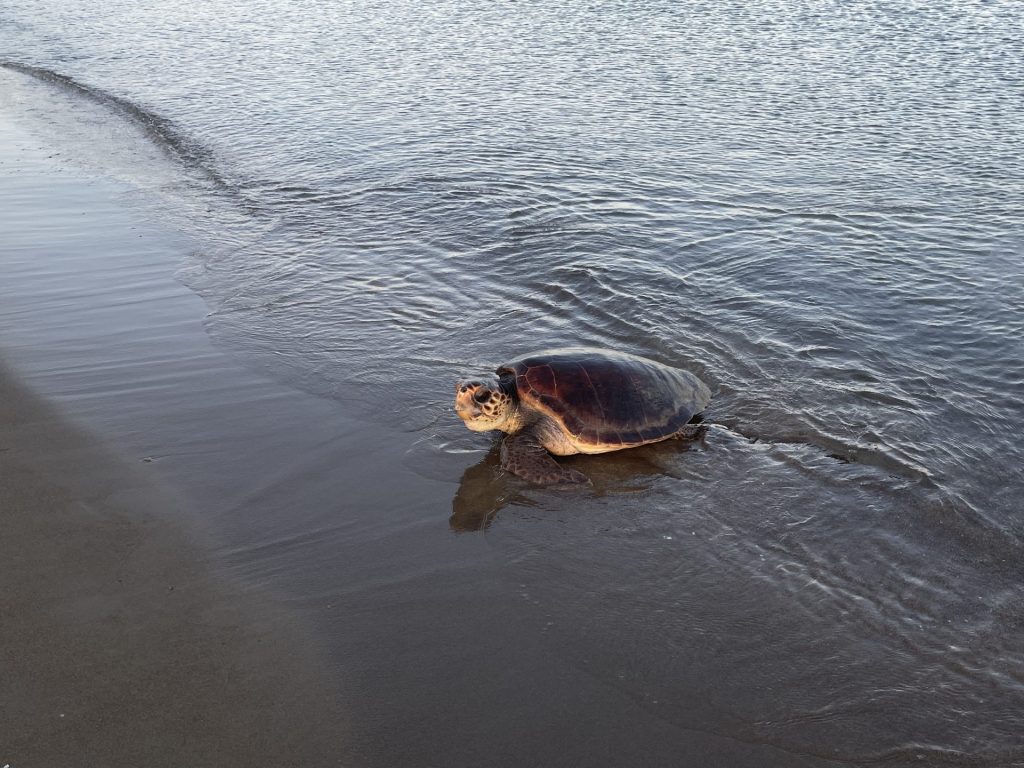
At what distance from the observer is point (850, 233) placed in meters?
10.1

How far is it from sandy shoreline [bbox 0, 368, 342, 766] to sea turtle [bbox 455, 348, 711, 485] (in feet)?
6.98

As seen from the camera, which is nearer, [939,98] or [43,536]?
[43,536]

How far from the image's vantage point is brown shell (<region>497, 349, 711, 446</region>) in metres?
6.18

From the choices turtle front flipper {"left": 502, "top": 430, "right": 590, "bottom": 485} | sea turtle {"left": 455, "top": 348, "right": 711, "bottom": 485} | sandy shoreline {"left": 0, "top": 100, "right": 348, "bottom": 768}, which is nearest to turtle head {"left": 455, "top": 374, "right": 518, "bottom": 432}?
sea turtle {"left": 455, "top": 348, "right": 711, "bottom": 485}

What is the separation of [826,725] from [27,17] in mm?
34209

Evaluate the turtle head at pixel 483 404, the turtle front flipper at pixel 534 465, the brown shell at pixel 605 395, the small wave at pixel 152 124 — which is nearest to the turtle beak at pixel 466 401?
the turtle head at pixel 483 404

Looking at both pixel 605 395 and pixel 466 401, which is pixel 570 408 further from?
pixel 466 401

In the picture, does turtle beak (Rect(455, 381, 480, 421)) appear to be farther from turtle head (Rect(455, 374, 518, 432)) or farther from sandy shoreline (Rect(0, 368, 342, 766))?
sandy shoreline (Rect(0, 368, 342, 766))

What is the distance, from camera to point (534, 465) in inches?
235

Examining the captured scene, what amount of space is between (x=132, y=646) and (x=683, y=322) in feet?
18.7

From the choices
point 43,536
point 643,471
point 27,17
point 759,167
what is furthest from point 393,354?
point 27,17

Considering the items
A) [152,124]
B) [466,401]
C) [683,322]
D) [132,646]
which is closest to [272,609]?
[132,646]

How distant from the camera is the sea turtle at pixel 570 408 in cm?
607

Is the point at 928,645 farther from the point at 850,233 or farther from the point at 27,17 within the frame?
the point at 27,17
